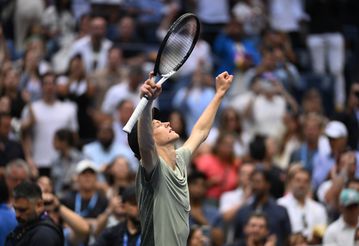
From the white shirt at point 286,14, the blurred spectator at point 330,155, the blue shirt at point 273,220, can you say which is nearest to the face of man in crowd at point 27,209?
the blue shirt at point 273,220

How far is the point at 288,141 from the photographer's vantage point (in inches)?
598

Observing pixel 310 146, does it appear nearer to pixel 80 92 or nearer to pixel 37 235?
pixel 80 92

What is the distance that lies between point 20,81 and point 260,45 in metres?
4.35

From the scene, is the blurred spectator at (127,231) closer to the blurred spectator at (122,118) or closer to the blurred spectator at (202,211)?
the blurred spectator at (202,211)

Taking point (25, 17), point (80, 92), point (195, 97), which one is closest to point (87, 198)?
point (80, 92)

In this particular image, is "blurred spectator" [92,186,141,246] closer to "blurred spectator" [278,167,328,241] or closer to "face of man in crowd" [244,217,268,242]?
"face of man in crowd" [244,217,268,242]

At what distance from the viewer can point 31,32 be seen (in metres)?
17.6

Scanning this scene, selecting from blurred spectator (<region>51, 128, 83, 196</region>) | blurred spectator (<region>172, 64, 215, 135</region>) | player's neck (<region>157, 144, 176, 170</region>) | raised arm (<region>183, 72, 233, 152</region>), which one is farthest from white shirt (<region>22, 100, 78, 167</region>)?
player's neck (<region>157, 144, 176, 170</region>)

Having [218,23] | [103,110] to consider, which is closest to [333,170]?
[103,110]

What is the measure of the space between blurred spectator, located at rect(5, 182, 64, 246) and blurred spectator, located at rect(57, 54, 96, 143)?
6537 mm

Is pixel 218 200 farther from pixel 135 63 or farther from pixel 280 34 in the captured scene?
pixel 280 34

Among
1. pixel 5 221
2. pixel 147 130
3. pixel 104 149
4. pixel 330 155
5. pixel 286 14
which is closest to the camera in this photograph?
pixel 147 130

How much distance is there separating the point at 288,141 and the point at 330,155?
65.3 inches

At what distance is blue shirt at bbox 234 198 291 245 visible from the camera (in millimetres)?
11641
